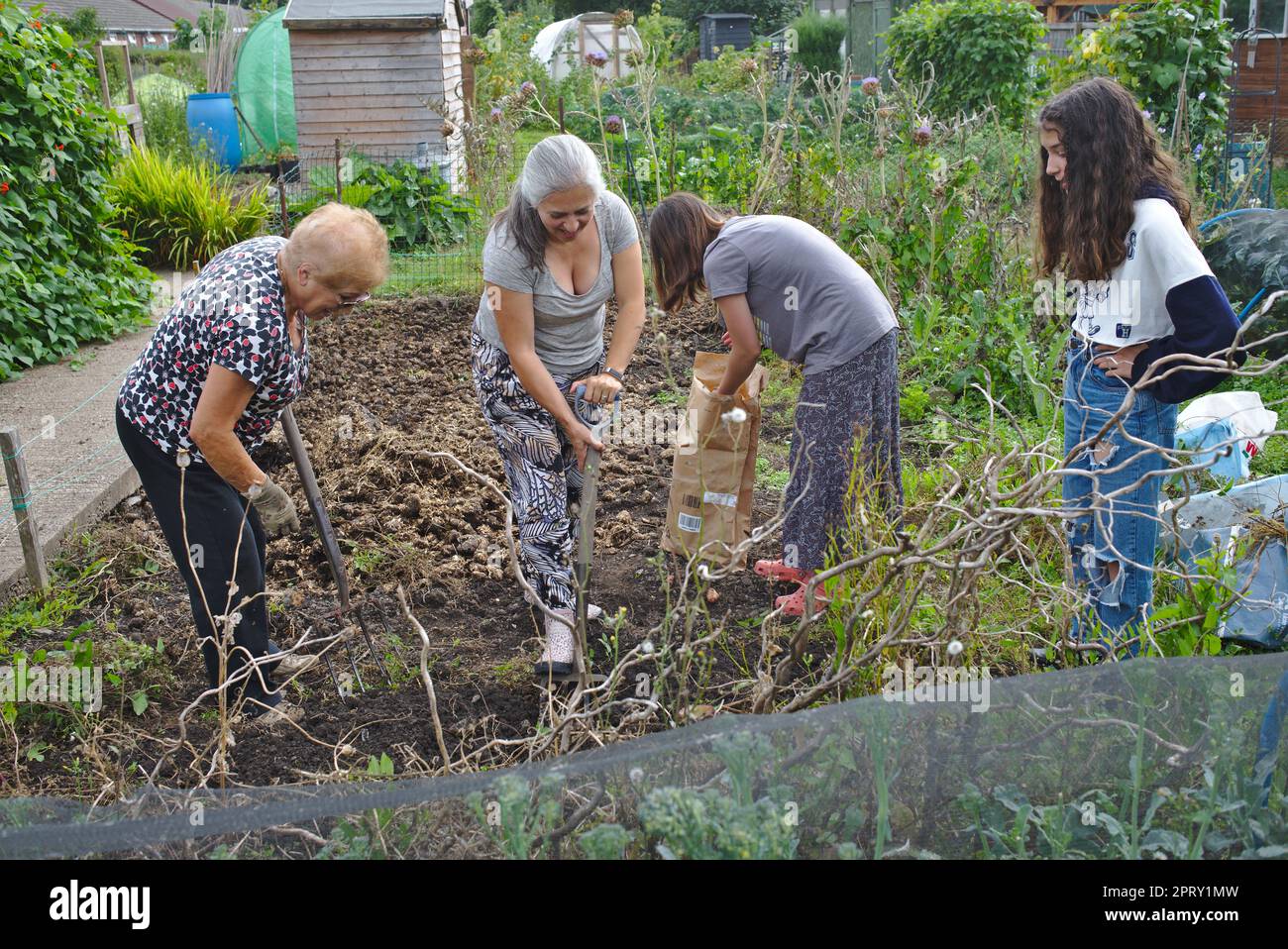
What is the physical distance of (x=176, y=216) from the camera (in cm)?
943

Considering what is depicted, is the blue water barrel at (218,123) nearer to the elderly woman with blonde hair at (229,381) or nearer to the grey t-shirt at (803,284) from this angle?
the elderly woman with blonde hair at (229,381)

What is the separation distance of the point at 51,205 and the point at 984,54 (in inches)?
405

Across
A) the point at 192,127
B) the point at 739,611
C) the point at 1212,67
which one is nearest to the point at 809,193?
the point at 1212,67

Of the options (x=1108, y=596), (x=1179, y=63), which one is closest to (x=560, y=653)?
(x=1108, y=596)

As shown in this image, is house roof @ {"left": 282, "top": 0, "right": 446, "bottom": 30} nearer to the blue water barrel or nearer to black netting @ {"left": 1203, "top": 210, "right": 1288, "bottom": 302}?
the blue water barrel

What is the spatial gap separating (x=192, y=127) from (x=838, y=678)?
48.3 ft

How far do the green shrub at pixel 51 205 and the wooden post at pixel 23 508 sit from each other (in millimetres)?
2812

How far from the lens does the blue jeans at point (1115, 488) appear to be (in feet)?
9.41

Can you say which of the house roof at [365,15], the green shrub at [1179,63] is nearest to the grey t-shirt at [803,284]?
the green shrub at [1179,63]

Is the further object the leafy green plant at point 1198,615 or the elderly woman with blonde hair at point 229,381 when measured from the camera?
the leafy green plant at point 1198,615

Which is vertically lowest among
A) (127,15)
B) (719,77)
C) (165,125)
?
(165,125)

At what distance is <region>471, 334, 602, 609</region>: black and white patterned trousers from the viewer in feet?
11.0

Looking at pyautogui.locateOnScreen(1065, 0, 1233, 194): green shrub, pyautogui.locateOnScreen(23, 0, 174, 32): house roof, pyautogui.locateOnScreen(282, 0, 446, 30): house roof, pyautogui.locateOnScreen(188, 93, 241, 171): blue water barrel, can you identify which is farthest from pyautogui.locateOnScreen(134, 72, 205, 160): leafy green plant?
pyautogui.locateOnScreen(23, 0, 174, 32): house roof

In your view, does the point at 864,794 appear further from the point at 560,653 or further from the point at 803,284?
the point at 803,284
